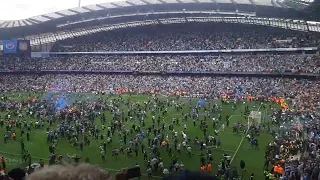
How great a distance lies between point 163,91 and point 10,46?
1180 inches

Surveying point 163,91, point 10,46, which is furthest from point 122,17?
point 163,91

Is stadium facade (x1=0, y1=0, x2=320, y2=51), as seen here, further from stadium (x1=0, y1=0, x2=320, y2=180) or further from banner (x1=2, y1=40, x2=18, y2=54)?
banner (x1=2, y1=40, x2=18, y2=54)

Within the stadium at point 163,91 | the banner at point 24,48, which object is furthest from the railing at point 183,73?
the banner at point 24,48

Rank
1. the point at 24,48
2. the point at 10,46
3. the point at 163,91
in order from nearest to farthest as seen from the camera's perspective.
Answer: the point at 163,91
the point at 10,46
the point at 24,48

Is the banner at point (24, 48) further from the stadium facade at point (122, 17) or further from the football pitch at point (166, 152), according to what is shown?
the football pitch at point (166, 152)

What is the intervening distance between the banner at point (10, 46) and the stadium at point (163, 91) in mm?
210

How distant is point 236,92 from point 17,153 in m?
27.9

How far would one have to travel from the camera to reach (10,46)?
6366cm

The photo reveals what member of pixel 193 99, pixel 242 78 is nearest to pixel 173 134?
pixel 193 99

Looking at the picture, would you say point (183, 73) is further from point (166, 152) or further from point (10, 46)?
point (166, 152)

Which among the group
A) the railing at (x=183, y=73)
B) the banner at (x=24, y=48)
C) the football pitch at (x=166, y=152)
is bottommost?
the football pitch at (x=166, y=152)

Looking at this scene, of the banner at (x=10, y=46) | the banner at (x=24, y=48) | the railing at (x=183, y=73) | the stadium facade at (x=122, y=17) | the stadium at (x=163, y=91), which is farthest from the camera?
the banner at (x=24, y=48)

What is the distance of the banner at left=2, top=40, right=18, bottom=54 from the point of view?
63.4 meters

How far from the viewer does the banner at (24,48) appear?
213 ft
